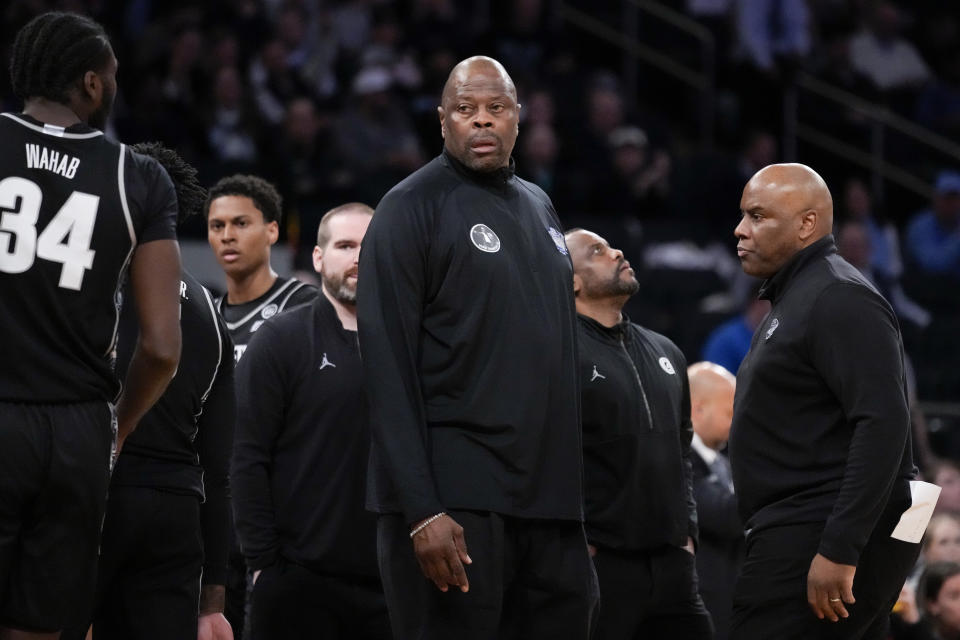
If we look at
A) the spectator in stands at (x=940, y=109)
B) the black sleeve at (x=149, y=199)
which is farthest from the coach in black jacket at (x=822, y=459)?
the spectator in stands at (x=940, y=109)

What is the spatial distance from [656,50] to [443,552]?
12.4 m

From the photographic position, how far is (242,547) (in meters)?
5.43

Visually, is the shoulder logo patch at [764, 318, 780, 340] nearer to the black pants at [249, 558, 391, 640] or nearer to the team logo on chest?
the team logo on chest

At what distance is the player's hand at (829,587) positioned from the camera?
426 cm

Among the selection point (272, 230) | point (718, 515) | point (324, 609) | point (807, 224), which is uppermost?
point (807, 224)

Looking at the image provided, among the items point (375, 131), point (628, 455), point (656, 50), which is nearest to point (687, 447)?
point (628, 455)

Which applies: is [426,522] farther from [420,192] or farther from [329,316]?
[329,316]

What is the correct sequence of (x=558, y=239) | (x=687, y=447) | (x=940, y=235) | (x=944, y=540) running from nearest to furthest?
(x=558, y=239), (x=687, y=447), (x=944, y=540), (x=940, y=235)

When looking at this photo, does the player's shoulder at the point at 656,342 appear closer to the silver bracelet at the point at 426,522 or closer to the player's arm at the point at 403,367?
the player's arm at the point at 403,367

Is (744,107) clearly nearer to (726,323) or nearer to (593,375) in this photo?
(726,323)

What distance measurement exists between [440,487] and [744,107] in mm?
11446

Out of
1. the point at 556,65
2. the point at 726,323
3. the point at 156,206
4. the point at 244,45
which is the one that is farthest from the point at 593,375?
the point at 556,65

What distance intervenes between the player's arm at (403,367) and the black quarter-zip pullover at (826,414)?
3.69ft

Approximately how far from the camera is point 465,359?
13.5 ft
